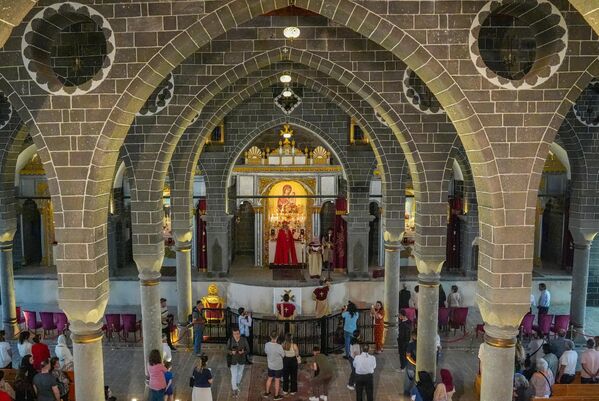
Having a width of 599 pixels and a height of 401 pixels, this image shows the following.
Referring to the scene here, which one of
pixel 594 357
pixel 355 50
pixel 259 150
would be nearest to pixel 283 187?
pixel 259 150

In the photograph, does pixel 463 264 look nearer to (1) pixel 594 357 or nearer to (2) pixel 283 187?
(2) pixel 283 187

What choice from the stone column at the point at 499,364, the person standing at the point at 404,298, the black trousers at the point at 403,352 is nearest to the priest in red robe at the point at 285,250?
the person standing at the point at 404,298

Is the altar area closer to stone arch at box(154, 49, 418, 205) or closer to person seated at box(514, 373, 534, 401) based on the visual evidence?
stone arch at box(154, 49, 418, 205)

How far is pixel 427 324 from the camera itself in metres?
9.45

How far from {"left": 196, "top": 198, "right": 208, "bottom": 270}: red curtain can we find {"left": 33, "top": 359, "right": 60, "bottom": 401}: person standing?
32.9 ft

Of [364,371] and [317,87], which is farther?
[317,87]

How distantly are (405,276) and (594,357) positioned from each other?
835cm

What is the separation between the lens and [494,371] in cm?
659

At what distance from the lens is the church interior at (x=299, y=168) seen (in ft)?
19.5

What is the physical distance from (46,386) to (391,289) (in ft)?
25.6

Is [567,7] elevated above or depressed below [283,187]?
above

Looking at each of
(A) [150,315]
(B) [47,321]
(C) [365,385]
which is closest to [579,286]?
(C) [365,385]

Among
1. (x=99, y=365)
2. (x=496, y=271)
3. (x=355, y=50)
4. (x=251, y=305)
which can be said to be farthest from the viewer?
(x=251, y=305)

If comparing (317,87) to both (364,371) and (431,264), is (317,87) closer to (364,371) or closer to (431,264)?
(431,264)
